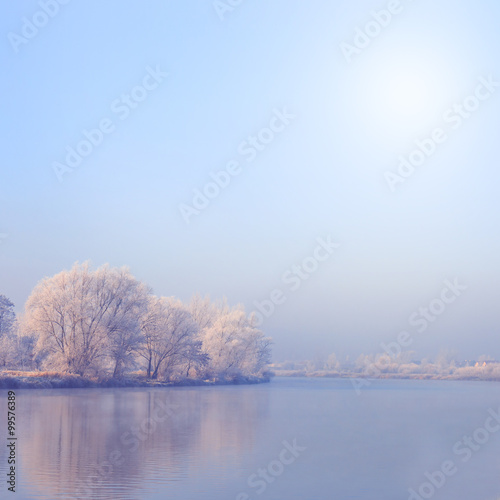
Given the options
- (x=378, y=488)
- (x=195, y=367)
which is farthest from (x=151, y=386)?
(x=378, y=488)

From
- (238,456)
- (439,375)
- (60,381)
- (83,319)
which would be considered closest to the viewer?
(238,456)

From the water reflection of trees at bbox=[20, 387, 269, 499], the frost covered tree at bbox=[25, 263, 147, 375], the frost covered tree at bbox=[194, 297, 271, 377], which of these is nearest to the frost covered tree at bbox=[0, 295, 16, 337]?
the frost covered tree at bbox=[25, 263, 147, 375]

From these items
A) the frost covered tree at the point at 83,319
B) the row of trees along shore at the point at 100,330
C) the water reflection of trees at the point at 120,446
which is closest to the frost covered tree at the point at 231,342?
the row of trees along shore at the point at 100,330

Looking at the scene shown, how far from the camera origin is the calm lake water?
466 inches

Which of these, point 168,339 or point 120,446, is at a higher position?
point 168,339

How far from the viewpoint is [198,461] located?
48.3 feet

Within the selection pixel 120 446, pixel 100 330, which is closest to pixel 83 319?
pixel 100 330

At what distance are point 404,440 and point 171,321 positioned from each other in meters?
43.7

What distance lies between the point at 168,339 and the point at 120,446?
46.0 metres

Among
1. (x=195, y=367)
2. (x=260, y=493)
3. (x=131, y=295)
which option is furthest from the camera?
(x=195, y=367)

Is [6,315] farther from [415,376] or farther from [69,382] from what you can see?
[415,376]

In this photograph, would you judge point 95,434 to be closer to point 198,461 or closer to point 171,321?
point 198,461

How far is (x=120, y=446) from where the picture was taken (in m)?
16.5

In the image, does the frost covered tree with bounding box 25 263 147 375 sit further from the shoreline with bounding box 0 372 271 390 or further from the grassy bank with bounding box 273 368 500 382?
the grassy bank with bounding box 273 368 500 382
